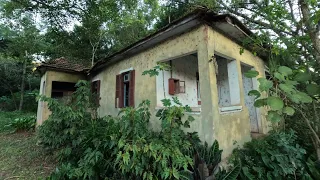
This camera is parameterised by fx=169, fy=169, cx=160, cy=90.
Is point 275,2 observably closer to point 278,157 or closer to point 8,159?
point 278,157

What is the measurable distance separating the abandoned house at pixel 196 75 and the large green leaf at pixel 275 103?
7.26 feet

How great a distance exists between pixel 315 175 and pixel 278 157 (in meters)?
0.75

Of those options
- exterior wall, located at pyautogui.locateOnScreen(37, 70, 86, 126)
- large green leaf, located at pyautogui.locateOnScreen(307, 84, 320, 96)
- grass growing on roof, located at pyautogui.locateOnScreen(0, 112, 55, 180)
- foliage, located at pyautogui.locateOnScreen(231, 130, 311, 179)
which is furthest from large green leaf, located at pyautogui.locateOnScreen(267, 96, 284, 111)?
exterior wall, located at pyautogui.locateOnScreen(37, 70, 86, 126)

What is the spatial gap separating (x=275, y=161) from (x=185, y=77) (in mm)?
3616

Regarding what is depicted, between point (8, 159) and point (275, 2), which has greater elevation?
point (275, 2)

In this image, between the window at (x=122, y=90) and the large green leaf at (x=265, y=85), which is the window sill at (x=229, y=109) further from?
the window at (x=122, y=90)

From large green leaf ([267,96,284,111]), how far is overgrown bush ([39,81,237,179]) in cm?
179

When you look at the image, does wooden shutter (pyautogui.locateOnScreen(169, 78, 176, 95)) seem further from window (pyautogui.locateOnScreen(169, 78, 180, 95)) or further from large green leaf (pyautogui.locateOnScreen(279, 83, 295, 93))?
large green leaf (pyautogui.locateOnScreen(279, 83, 295, 93))

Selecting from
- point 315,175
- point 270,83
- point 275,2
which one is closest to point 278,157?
point 315,175

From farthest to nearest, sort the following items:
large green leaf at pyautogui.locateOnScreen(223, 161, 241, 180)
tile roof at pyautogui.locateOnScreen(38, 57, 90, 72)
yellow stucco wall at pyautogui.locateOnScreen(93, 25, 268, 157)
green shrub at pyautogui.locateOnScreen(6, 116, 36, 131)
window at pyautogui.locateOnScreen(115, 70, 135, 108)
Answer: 1. green shrub at pyautogui.locateOnScreen(6, 116, 36, 131)
2. tile roof at pyautogui.locateOnScreen(38, 57, 90, 72)
3. window at pyautogui.locateOnScreen(115, 70, 135, 108)
4. yellow stucco wall at pyautogui.locateOnScreen(93, 25, 268, 157)
5. large green leaf at pyautogui.locateOnScreen(223, 161, 241, 180)

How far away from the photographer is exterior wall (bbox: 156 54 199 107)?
5457mm

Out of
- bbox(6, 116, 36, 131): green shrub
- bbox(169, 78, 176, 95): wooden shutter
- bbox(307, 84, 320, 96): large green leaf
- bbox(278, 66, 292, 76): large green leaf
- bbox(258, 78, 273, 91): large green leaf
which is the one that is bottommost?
bbox(6, 116, 36, 131): green shrub

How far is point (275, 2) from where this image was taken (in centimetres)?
293

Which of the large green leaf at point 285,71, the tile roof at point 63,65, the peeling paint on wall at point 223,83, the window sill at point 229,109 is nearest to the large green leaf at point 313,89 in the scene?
the large green leaf at point 285,71
